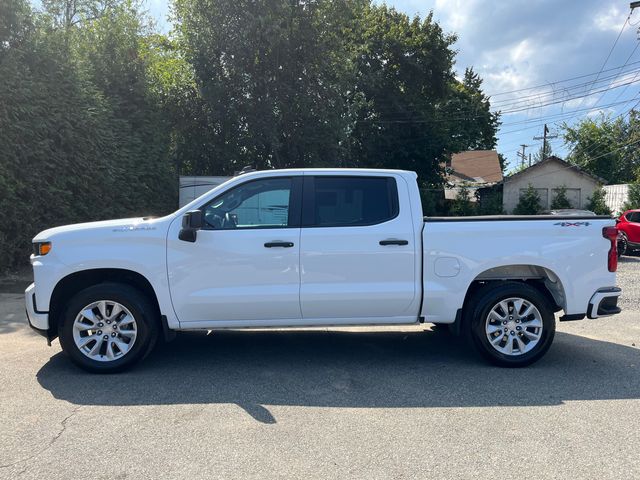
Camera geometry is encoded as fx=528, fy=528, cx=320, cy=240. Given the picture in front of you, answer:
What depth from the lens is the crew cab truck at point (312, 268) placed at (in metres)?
5.03

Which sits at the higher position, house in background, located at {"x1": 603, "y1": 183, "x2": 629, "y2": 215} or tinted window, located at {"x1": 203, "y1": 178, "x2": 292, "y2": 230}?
house in background, located at {"x1": 603, "y1": 183, "x2": 629, "y2": 215}

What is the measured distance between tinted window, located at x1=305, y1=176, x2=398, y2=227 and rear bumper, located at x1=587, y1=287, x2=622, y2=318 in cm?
221

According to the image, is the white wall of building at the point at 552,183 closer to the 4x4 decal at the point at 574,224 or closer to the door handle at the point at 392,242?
the 4x4 decal at the point at 574,224

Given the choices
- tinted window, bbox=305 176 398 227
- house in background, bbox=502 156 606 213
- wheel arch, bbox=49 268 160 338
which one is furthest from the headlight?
house in background, bbox=502 156 606 213

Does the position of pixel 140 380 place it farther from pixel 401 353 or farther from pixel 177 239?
pixel 401 353

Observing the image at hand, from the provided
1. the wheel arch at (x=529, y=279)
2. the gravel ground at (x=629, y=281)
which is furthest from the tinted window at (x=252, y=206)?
the gravel ground at (x=629, y=281)

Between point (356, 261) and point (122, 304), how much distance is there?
2.27 meters

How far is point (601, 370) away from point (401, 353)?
2.03 m

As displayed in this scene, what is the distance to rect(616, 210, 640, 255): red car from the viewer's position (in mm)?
16969

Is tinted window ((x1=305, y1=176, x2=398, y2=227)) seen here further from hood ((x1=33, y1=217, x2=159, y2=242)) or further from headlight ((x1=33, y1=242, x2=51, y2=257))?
headlight ((x1=33, y1=242, x2=51, y2=257))

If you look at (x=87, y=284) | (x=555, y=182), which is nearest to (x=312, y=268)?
(x=87, y=284)

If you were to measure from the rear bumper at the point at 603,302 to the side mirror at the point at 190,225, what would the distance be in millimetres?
3991

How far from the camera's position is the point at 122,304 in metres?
5.02

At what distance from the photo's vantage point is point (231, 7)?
17.8 meters
